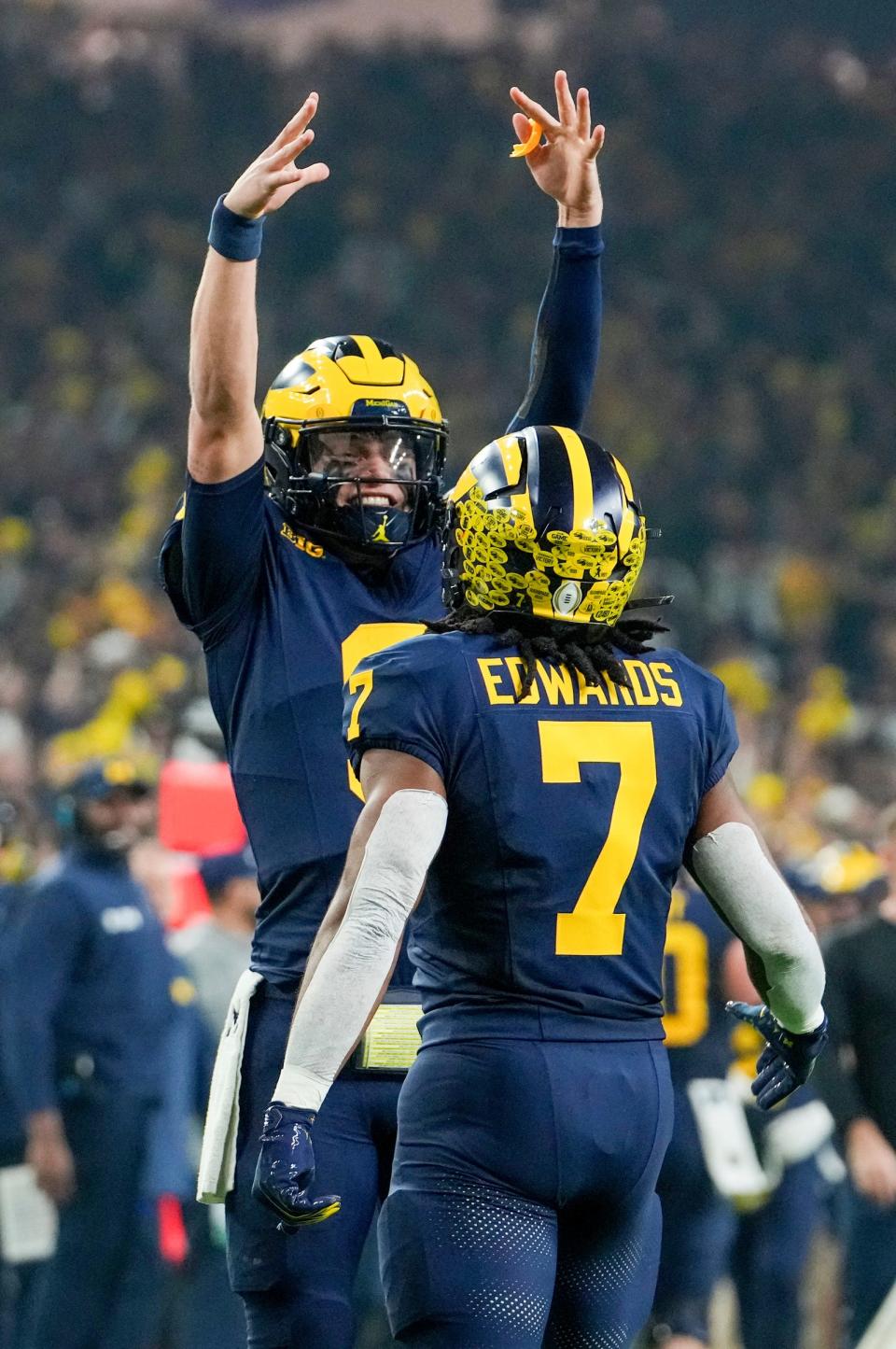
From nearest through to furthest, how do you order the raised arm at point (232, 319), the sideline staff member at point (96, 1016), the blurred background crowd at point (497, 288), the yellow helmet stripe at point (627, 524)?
the yellow helmet stripe at point (627, 524)
the raised arm at point (232, 319)
the sideline staff member at point (96, 1016)
the blurred background crowd at point (497, 288)

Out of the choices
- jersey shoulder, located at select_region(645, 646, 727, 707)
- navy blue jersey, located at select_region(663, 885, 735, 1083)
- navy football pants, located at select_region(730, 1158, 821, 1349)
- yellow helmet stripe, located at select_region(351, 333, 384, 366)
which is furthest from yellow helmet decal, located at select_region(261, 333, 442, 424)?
navy football pants, located at select_region(730, 1158, 821, 1349)

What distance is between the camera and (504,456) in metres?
3.32

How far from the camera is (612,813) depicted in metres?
3.13

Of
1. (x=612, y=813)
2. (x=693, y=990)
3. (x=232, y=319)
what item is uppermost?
(x=232, y=319)

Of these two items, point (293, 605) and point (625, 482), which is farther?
point (293, 605)

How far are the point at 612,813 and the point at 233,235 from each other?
1.16 metres

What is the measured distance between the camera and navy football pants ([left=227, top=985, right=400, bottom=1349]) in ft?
11.7

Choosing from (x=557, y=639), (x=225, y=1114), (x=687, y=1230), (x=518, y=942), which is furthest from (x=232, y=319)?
(x=687, y=1230)

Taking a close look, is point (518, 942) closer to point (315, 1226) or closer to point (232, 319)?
point (315, 1226)

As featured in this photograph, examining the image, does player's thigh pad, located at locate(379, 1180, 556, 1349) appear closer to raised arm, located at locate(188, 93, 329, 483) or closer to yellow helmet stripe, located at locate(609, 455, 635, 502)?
yellow helmet stripe, located at locate(609, 455, 635, 502)

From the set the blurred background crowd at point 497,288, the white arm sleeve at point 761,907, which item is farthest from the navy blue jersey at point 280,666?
the blurred background crowd at point 497,288

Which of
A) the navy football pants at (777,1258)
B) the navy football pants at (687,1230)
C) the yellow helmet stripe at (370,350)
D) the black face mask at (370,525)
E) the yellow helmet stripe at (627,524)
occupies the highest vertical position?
the yellow helmet stripe at (370,350)

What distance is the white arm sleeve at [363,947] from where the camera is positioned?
3.04m

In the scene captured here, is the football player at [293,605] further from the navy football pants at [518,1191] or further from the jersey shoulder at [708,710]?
the jersey shoulder at [708,710]
